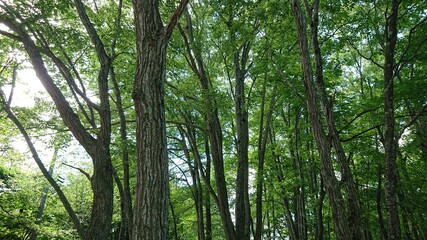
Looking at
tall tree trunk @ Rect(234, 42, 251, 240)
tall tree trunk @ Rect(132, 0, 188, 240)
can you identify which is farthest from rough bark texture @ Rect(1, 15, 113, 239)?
tall tree trunk @ Rect(234, 42, 251, 240)

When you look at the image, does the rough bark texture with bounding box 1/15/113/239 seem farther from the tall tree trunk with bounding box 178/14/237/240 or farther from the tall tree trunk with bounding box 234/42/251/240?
the tall tree trunk with bounding box 234/42/251/240

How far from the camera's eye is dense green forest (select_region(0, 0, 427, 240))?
11.3 ft

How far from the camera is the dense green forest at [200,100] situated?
344 centimetres

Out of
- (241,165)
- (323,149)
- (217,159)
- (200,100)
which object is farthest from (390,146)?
(200,100)

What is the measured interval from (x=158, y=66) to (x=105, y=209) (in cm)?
309

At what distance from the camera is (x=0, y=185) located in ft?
38.0

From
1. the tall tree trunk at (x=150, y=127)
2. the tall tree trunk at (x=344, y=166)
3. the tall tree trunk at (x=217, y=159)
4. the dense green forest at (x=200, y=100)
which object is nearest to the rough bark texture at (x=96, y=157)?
the dense green forest at (x=200, y=100)

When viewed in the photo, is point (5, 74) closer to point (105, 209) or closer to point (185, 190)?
point (105, 209)

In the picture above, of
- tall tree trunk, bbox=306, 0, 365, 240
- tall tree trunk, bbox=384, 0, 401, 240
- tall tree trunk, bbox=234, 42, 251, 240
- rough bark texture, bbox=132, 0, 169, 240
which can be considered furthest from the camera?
tall tree trunk, bbox=234, 42, 251, 240

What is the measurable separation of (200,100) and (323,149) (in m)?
3.78

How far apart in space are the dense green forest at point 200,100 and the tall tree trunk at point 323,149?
0.07 feet

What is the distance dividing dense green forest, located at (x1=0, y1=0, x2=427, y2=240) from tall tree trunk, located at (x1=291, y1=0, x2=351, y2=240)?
0.07 feet

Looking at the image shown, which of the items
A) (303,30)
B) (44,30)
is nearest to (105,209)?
(44,30)

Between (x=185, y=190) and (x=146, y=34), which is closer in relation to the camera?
(x=146, y=34)
